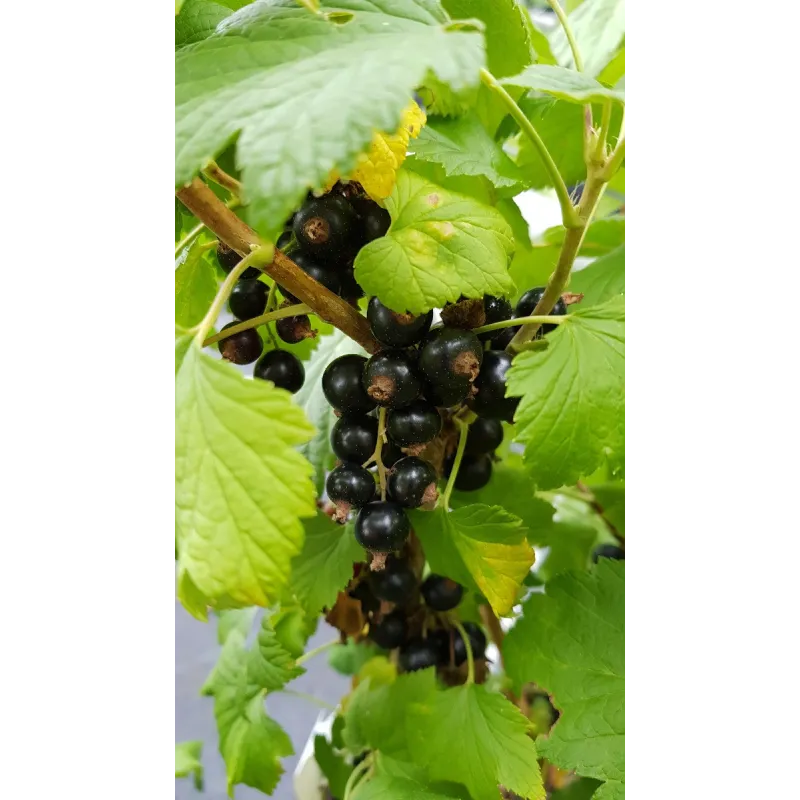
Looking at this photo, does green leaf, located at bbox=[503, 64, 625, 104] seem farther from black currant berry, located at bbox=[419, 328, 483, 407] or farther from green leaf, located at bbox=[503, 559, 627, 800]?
green leaf, located at bbox=[503, 559, 627, 800]

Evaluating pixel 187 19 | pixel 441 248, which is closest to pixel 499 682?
pixel 441 248

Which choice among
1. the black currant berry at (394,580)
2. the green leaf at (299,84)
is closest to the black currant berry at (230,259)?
the green leaf at (299,84)

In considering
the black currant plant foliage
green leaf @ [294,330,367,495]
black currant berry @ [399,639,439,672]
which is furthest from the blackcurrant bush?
black currant berry @ [399,639,439,672]

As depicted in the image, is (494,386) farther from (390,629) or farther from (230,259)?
(390,629)

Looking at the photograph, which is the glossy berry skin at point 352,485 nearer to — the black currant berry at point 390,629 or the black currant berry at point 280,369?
the black currant berry at point 280,369

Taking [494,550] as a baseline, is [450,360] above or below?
above

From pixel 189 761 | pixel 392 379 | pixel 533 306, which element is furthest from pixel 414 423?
pixel 189 761

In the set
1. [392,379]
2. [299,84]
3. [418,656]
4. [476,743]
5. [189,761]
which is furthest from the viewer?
[189,761]

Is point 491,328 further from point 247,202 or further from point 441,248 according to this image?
point 247,202
